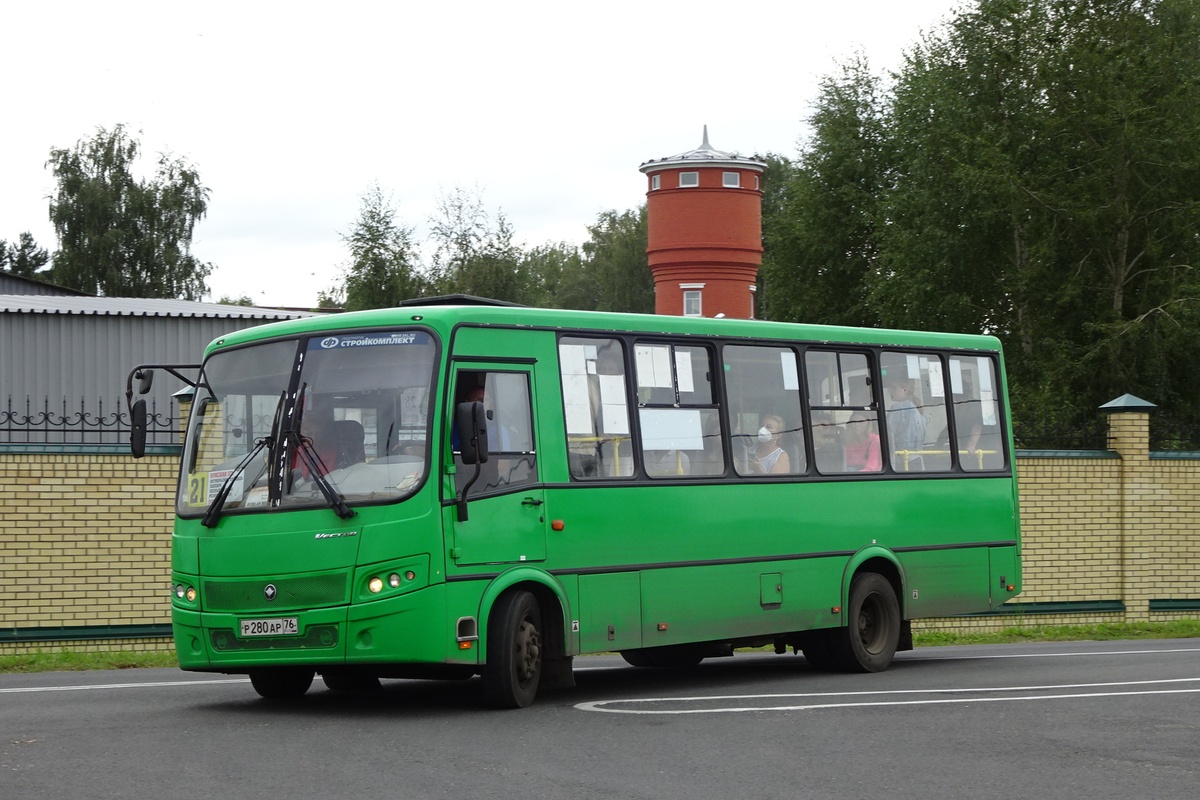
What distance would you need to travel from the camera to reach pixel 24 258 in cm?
7781

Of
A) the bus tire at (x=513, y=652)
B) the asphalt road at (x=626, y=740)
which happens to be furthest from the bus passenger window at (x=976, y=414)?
the bus tire at (x=513, y=652)

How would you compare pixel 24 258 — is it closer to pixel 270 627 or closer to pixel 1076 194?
pixel 1076 194

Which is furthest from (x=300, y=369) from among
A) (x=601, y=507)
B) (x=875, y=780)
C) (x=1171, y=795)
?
(x=1171, y=795)

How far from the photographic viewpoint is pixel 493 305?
39.3 feet

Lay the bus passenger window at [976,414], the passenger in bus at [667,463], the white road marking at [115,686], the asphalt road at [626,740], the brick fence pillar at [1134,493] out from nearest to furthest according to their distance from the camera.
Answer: the asphalt road at [626,740] < the white road marking at [115,686] < the passenger in bus at [667,463] < the bus passenger window at [976,414] < the brick fence pillar at [1134,493]

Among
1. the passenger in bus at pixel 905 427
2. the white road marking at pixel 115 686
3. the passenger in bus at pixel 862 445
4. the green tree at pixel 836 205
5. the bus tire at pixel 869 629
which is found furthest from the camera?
the green tree at pixel 836 205

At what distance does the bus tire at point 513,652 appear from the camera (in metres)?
11.2

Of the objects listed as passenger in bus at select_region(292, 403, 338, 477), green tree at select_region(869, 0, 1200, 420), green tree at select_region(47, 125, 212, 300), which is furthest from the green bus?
green tree at select_region(47, 125, 212, 300)

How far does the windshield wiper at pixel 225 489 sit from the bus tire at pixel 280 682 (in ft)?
4.29

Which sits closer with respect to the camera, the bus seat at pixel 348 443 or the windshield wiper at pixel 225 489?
the bus seat at pixel 348 443

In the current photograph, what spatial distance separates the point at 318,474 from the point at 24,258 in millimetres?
71377

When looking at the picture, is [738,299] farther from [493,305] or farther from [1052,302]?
[493,305]

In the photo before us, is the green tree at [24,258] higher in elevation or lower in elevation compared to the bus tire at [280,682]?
higher

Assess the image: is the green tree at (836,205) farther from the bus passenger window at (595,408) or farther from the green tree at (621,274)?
the bus passenger window at (595,408)
